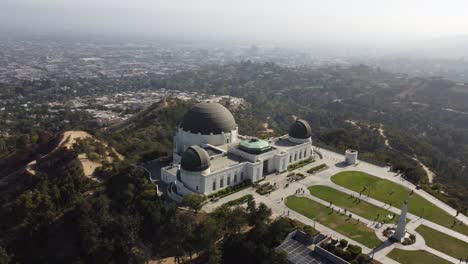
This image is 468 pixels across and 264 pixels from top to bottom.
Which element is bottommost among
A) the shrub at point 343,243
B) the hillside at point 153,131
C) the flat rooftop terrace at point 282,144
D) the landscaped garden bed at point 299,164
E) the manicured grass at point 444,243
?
the hillside at point 153,131

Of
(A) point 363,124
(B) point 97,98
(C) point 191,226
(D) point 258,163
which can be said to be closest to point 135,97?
(B) point 97,98

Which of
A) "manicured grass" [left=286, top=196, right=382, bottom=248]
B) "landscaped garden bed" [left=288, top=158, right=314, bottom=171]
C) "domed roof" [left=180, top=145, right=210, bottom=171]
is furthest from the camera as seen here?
"landscaped garden bed" [left=288, top=158, right=314, bottom=171]

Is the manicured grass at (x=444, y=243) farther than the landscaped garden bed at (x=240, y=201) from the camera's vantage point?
No

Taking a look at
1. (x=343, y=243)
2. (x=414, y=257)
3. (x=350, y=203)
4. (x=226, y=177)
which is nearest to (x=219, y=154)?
(x=226, y=177)

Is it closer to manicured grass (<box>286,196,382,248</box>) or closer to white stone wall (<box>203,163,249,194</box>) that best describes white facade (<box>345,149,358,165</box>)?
manicured grass (<box>286,196,382,248</box>)

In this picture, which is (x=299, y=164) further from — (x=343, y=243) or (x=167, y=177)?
(x=343, y=243)

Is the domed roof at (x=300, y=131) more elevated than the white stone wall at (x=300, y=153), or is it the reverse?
the domed roof at (x=300, y=131)

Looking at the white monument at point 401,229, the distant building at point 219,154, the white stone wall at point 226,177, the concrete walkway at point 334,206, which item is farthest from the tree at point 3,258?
the white monument at point 401,229

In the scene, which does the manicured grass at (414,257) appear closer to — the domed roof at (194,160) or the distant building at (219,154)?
the distant building at (219,154)

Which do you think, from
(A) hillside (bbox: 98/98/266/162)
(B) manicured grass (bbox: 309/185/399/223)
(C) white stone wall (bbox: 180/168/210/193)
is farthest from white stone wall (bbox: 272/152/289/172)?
(A) hillside (bbox: 98/98/266/162)
